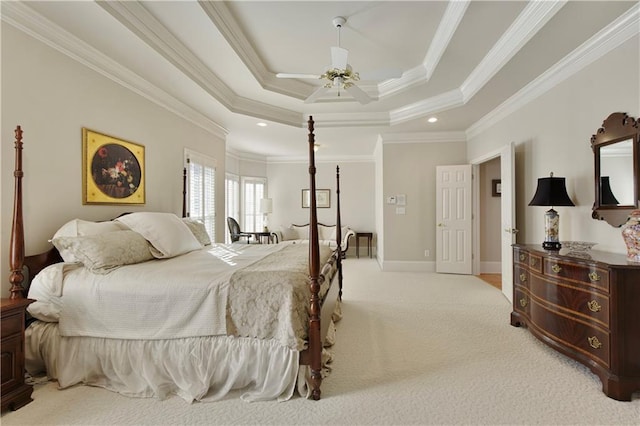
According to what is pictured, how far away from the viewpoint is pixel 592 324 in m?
2.14

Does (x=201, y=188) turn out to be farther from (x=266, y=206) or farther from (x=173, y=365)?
(x=173, y=365)

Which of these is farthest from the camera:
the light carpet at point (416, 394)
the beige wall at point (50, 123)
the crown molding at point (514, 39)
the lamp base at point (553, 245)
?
the lamp base at point (553, 245)

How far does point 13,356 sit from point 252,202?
6.11 m

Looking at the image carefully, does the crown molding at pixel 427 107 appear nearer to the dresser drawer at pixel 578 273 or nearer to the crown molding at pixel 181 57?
the crown molding at pixel 181 57

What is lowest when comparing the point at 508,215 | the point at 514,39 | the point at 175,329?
the point at 175,329

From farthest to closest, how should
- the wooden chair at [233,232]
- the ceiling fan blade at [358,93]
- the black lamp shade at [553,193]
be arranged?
the wooden chair at [233,232] < the ceiling fan blade at [358,93] < the black lamp shade at [553,193]

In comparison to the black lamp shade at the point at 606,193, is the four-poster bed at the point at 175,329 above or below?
below

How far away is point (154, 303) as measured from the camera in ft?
6.61

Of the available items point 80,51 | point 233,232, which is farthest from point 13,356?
point 233,232

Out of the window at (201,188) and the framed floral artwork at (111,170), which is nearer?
the framed floral artwork at (111,170)

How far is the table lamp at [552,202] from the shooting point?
2.75 metres

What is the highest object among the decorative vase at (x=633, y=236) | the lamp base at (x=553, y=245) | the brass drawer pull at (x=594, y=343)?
the decorative vase at (x=633, y=236)

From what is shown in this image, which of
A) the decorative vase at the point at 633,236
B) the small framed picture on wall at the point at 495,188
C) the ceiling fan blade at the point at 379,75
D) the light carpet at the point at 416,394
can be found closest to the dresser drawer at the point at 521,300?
the light carpet at the point at 416,394

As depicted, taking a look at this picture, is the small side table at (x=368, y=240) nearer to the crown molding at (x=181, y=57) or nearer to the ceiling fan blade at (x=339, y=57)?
the crown molding at (x=181, y=57)
